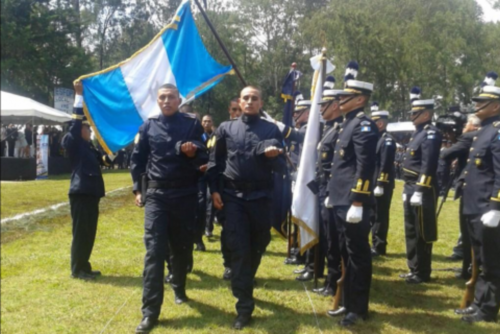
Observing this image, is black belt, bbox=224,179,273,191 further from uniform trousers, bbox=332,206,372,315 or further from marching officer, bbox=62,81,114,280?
marching officer, bbox=62,81,114,280

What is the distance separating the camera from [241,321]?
181 inches

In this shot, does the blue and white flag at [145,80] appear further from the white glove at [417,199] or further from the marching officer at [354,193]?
the white glove at [417,199]

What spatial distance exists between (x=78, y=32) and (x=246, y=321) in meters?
3.67

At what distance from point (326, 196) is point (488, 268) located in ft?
5.78

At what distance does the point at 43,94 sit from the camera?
1.47 m

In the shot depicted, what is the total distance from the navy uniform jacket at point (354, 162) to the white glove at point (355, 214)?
0.07m

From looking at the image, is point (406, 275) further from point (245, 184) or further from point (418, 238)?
point (245, 184)

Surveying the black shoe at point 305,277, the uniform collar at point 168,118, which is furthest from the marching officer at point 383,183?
the uniform collar at point 168,118

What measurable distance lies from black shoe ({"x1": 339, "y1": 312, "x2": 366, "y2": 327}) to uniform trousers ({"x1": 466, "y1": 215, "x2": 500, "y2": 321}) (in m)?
1.16

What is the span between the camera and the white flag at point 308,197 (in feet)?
18.4

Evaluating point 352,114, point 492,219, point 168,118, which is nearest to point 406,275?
point 492,219

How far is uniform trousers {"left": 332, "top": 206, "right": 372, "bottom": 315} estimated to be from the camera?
15.2ft

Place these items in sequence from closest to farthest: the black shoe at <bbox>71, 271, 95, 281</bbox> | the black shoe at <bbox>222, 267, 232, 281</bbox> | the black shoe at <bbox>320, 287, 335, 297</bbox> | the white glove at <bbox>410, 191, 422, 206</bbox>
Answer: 1. the black shoe at <bbox>320, 287, 335, 297</bbox>
2. the white glove at <bbox>410, 191, 422, 206</bbox>
3. the black shoe at <bbox>71, 271, 95, 281</bbox>
4. the black shoe at <bbox>222, 267, 232, 281</bbox>

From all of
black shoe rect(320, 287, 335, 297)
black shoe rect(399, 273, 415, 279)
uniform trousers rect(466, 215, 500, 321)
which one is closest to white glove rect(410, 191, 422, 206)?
black shoe rect(399, 273, 415, 279)
